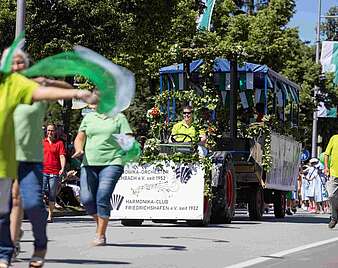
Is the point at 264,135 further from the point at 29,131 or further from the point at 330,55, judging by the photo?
the point at 330,55

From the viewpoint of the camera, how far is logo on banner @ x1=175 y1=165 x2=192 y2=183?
15.6m

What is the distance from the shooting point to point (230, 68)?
18.2 m

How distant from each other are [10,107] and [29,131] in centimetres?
91

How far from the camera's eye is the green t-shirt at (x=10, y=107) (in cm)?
723

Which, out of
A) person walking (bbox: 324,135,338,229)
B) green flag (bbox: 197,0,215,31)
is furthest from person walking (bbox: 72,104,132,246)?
green flag (bbox: 197,0,215,31)

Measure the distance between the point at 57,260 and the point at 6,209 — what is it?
8.04 feet

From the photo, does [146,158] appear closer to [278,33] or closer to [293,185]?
[293,185]

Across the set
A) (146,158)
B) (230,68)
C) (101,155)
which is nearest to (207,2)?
(230,68)

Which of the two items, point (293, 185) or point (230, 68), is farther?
point (293, 185)

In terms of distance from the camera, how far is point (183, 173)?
15672mm

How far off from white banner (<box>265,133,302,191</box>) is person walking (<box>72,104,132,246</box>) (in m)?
7.85

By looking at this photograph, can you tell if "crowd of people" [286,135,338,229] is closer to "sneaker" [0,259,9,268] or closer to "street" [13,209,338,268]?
"street" [13,209,338,268]

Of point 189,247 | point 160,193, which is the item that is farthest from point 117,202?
point 189,247

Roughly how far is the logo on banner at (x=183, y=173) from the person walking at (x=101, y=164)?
459 cm
